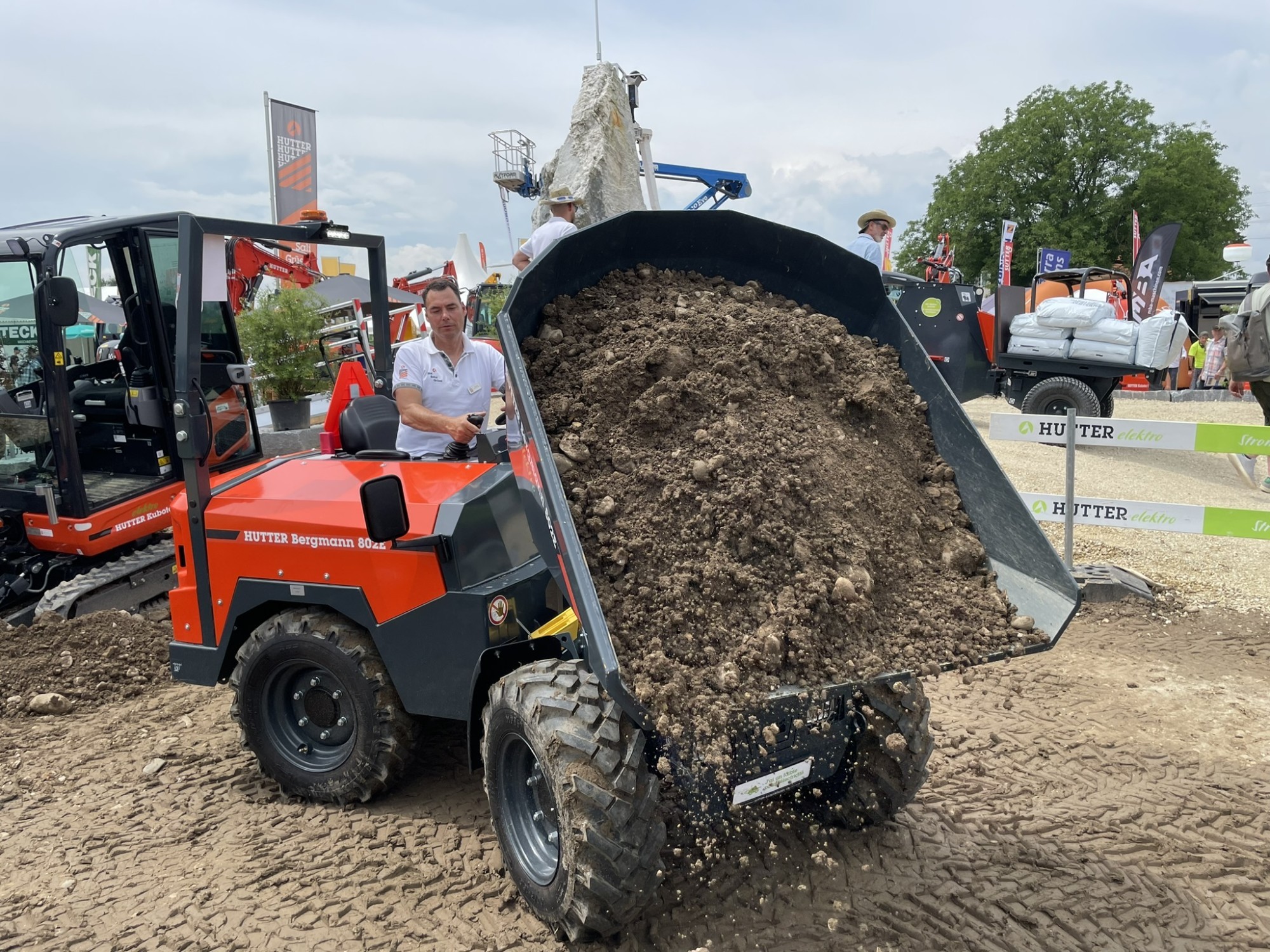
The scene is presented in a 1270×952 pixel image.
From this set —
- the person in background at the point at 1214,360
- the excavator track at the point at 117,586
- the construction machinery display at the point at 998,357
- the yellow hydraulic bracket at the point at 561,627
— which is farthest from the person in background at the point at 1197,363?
the yellow hydraulic bracket at the point at 561,627

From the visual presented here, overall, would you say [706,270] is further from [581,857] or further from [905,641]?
[581,857]

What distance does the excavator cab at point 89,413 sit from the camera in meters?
6.06

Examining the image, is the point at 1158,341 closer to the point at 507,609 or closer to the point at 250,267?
the point at 250,267

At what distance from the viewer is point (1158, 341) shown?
11500 mm

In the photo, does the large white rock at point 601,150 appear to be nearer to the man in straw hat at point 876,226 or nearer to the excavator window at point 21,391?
the man in straw hat at point 876,226

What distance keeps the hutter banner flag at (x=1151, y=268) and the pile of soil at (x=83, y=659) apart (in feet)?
59.1

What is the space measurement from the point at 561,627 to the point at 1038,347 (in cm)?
1116

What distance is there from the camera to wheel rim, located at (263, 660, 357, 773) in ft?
11.5

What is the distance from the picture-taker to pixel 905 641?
259cm

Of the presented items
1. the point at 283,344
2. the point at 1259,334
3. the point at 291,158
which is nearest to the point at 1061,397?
the point at 1259,334

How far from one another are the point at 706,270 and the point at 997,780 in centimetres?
236

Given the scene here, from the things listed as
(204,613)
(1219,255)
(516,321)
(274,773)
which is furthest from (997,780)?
(1219,255)

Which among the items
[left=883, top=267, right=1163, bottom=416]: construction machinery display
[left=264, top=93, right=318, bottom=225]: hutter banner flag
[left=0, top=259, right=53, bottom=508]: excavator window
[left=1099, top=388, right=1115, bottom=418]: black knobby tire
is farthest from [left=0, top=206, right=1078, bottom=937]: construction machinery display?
[left=264, top=93, right=318, bottom=225]: hutter banner flag

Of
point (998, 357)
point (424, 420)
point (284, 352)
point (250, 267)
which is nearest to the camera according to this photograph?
point (424, 420)
